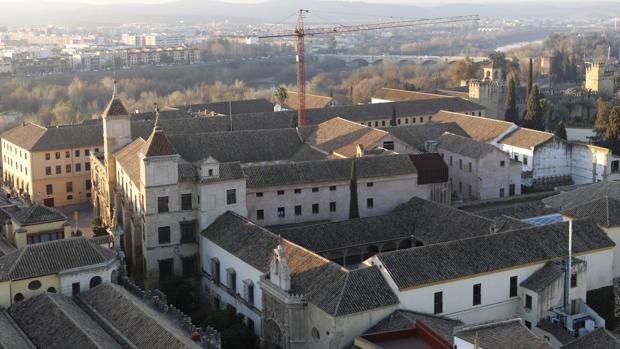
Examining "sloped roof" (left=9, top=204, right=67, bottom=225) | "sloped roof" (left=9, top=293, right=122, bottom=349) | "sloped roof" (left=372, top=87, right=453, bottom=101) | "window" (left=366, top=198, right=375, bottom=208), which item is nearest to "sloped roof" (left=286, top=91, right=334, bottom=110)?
"sloped roof" (left=372, top=87, right=453, bottom=101)

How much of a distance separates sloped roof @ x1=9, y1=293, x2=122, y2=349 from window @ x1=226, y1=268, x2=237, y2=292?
7055 millimetres

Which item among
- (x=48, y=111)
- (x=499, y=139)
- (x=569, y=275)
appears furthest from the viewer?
(x=48, y=111)

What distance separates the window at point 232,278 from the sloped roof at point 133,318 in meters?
4.63

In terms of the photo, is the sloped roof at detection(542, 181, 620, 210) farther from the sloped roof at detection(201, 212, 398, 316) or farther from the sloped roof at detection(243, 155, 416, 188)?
the sloped roof at detection(201, 212, 398, 316)

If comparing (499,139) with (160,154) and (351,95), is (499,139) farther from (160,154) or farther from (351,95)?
(351,95)

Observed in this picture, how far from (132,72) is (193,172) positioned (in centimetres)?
10652

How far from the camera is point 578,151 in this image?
5922 centimetres

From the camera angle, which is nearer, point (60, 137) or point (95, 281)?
point (95, 281)

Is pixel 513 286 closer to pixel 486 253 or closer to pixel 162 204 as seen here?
pixel 486 253

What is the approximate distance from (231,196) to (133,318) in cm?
1162

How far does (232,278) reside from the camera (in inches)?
1515

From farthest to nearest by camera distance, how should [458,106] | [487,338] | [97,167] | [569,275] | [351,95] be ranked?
[351,95]
[458,106]
[97,167]
[569,275]
[487,338]

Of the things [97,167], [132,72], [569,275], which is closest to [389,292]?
[569,275]

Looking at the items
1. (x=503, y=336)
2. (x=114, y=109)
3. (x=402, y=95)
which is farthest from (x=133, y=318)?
(x=402, y=95)
